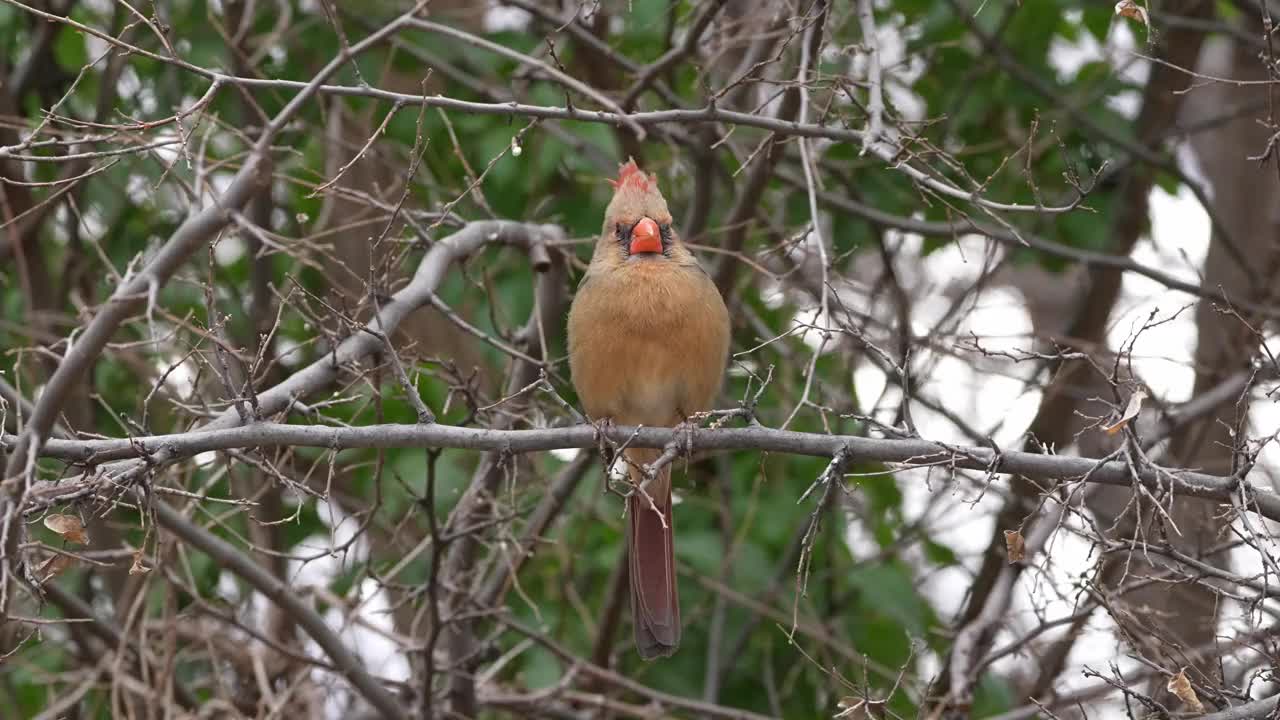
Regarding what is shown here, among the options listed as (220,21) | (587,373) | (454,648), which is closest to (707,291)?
(587,373)

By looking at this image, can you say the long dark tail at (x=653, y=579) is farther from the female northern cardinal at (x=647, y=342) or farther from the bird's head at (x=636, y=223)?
the bird's head at (x=636, y=223)

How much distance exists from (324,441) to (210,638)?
1.72 metres

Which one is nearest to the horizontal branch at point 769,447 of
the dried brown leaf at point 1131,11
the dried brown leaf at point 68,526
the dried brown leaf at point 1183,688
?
the dried brown leaf at point 68,526

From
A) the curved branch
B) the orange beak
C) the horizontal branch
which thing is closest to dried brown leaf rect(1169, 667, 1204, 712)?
the horizontal branch

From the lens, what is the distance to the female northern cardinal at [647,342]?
411 cm

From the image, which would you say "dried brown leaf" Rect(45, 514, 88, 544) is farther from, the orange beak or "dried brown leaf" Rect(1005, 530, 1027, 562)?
the orange beak

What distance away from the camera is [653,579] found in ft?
14.0

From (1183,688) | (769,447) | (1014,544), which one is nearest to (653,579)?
(769,447)

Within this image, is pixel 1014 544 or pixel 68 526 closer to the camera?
pixel 68 526

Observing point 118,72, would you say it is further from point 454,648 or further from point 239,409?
point 239,409

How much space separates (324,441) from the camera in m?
2.90

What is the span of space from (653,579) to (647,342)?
681 millimetres

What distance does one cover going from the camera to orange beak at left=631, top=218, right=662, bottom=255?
13.8 feet

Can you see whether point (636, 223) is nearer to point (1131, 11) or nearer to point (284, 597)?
point (284, 597)
